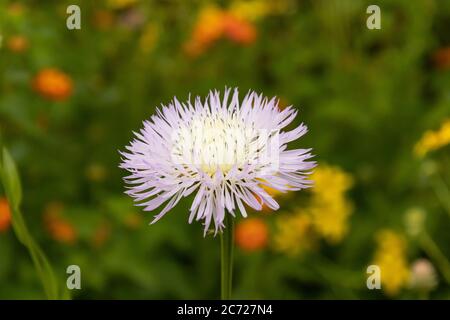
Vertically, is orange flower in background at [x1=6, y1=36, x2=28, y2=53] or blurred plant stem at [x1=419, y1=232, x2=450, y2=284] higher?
orange flower in background at [x1=6, y1=36, x2=28, y2=53]

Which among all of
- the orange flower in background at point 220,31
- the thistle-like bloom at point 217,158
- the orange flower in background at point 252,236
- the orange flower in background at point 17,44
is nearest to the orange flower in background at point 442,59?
the orange flower in background at point 220,31

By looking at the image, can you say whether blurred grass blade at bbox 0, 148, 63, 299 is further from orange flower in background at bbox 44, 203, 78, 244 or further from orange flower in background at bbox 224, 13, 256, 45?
orange flower in background at bbox 224, 13, 256, 45

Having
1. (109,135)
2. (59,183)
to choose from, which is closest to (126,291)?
(59,183)

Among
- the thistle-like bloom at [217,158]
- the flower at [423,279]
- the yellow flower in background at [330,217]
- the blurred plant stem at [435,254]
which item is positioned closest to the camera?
the thistle-like bloom at [217,158]

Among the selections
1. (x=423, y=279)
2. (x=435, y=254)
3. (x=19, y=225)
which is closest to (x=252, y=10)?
(x=435, y=254)

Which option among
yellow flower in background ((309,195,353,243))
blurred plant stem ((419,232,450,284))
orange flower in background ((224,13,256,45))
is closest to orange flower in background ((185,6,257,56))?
orange flower in background ((224,13,256,45))

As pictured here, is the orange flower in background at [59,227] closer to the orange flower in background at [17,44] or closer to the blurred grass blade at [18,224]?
the orange flower in background at [17,44]
